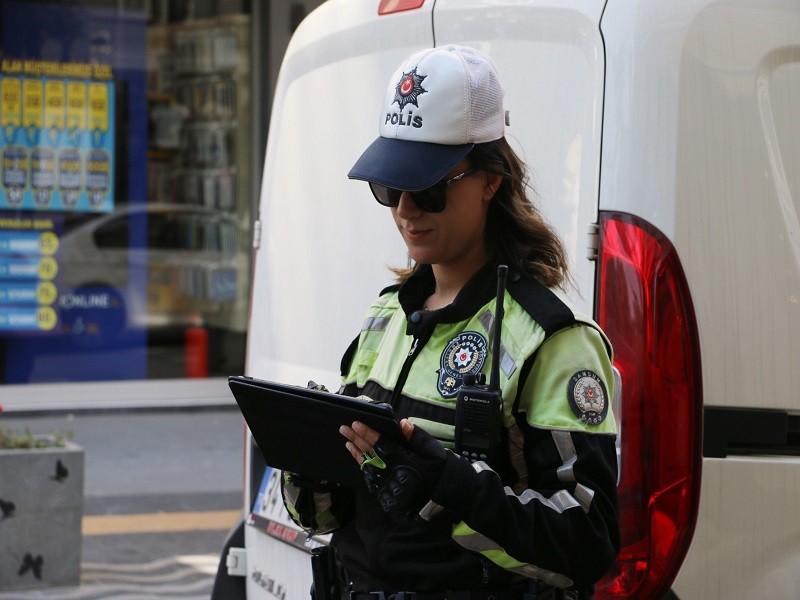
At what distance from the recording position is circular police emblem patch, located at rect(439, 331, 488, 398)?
2234 millimetres

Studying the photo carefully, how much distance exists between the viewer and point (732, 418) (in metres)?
2.71

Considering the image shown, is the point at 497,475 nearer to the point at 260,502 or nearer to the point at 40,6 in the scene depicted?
the point at 260,502

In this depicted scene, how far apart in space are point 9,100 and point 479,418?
9.06m

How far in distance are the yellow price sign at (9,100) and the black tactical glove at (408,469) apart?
9013mm

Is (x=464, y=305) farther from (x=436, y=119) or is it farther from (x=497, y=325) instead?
(x=436, y=119)

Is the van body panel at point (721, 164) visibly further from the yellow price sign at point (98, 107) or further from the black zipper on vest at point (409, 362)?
the yellow price sign at point (98, 107)

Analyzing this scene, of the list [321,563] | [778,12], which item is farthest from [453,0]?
[321,563]

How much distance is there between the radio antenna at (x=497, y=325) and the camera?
2148 mm

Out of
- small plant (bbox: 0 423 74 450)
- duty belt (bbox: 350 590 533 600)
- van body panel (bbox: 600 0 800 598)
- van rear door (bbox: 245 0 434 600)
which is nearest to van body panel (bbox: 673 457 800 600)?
van body panel (bbox: 600 0 800 598)

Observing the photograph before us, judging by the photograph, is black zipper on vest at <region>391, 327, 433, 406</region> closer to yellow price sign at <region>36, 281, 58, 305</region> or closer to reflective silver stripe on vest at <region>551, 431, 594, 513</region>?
reflective silver stripe on vest at <region>551, 431, 594, 513</region>

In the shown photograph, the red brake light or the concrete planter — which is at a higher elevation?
the red brake light

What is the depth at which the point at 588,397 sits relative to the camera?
2.15 m

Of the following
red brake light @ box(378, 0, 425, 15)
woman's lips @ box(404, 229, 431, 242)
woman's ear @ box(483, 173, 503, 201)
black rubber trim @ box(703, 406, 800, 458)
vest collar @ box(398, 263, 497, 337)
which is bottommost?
black rubber trim @ box(703, 406, 800, 458)

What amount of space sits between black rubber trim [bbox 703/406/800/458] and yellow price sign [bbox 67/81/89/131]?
8684 mm
